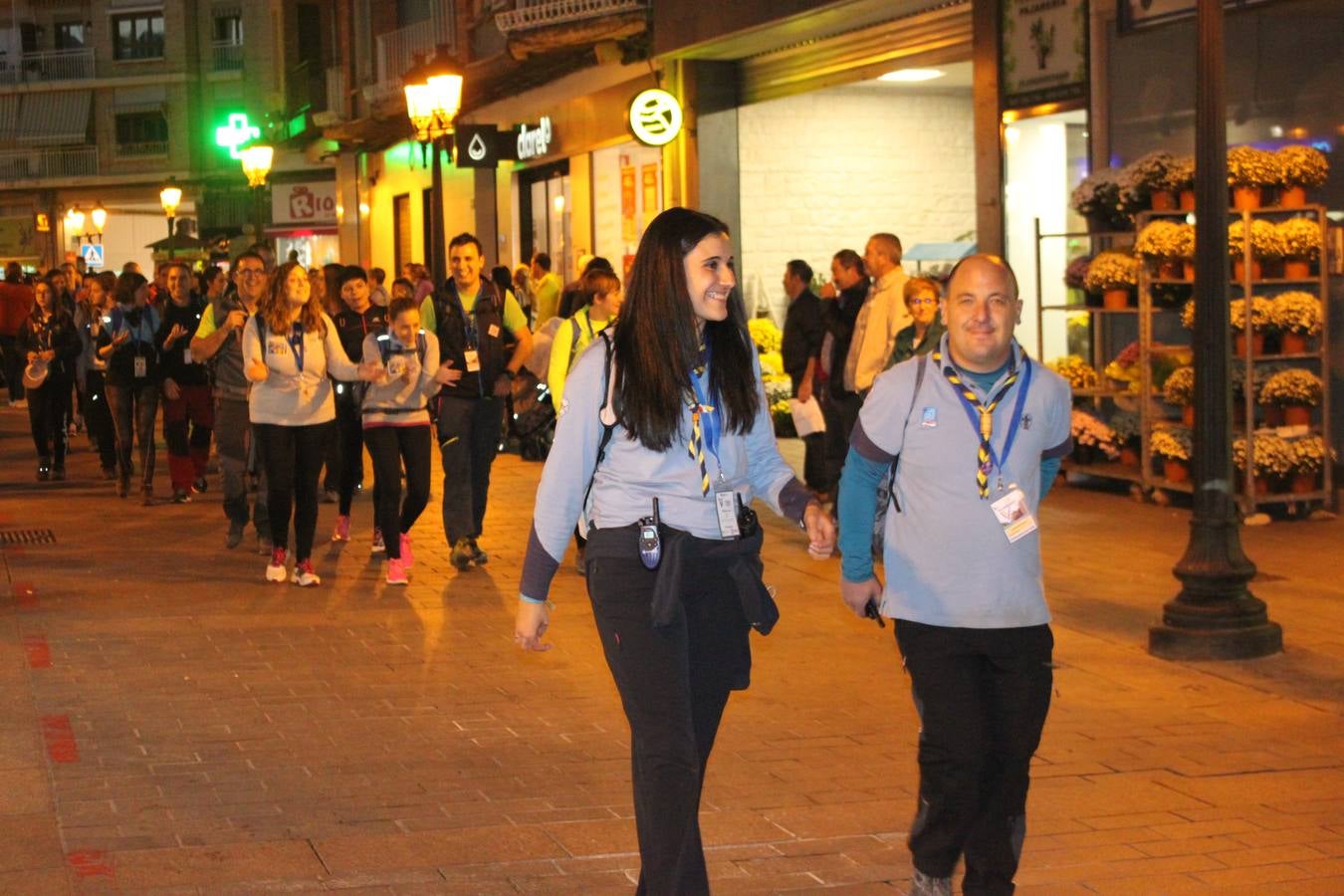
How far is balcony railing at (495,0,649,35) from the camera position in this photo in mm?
22469

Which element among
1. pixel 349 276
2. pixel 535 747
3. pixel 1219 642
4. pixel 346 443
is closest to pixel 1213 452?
pixel 1219 642

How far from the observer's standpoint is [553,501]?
4.76m

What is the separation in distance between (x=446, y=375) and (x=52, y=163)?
6206 centimetres

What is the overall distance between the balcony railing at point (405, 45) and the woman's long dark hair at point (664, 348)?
2671cm

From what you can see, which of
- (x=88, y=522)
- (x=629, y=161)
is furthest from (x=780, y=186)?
(x=88, y=522)

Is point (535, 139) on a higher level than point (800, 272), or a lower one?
higher

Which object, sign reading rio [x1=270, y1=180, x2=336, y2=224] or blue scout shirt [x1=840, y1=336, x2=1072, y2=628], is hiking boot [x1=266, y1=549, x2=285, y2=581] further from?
sign reading rio [x1=270, y1=180, x2=336, y2=224]

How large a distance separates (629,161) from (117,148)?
1933 inches

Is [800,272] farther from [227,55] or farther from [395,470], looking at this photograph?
[227,55]

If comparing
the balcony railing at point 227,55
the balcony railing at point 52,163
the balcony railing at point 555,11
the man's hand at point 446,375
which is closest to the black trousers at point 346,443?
Result: the man's hand at point 446,375

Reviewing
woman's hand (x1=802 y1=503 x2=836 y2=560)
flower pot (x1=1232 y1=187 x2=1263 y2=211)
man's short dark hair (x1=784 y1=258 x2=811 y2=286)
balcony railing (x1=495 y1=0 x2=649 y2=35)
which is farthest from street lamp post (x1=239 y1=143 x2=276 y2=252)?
woman's hand (x1=802 y1=503 x2=836 y2=560)

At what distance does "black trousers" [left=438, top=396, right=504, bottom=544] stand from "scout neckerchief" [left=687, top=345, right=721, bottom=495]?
7.14 metres

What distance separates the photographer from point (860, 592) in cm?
510

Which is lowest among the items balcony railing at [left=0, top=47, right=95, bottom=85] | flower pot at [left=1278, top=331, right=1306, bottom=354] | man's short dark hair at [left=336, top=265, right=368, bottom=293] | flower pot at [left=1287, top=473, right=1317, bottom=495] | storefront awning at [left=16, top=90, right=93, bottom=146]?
flower pot at [left=1287, top=473, right=1317, bottom=495]
